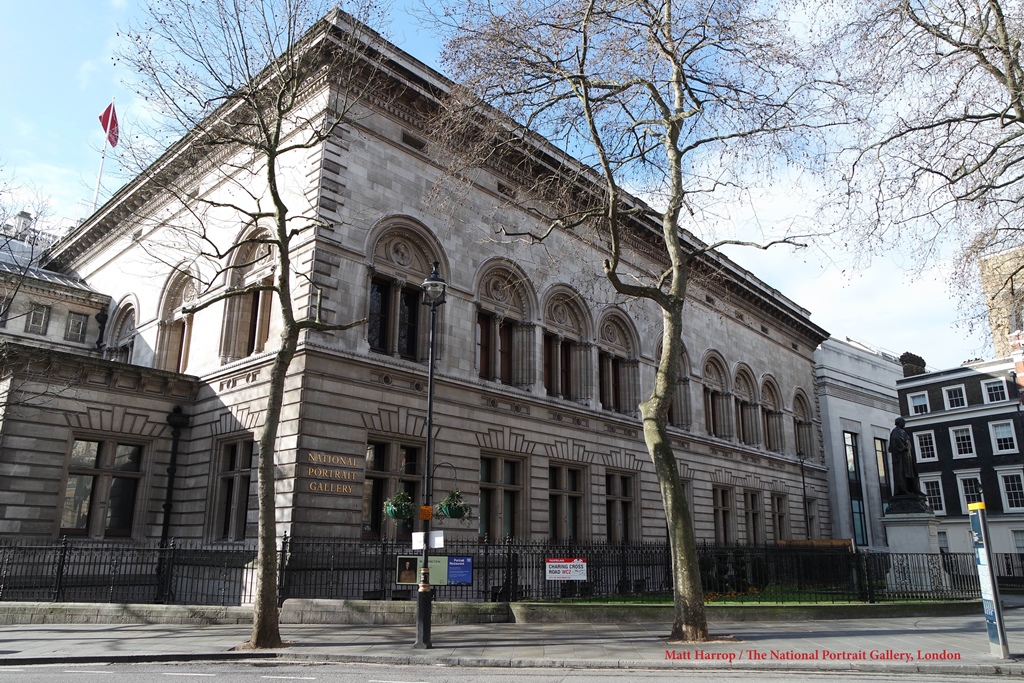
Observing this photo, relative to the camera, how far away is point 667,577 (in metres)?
24.6

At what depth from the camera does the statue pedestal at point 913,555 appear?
21.3m

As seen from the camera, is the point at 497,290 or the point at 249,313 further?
the point at 497,290

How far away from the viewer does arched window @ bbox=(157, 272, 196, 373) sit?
82.7ft

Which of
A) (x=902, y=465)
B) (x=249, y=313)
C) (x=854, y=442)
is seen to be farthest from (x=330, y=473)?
(x=854, y=442)

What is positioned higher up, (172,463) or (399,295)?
(399,295)

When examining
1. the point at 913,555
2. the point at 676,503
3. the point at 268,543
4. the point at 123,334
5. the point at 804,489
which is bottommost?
the point at 913,555

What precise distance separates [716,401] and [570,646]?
85.7ft

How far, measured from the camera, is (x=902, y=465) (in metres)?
27.0

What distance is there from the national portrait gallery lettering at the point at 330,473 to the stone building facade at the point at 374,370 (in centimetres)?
4

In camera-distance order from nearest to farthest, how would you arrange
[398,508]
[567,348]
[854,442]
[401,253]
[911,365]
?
1. [398,508]
2. [401,253]
3. [567,348]
4. [854,442]
5. [911,365]

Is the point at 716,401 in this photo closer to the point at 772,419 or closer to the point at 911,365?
the point at 772,419

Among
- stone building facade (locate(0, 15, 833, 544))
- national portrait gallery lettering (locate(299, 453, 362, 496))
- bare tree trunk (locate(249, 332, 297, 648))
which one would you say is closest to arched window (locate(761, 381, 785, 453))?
stone building facade (locate(0, 15, 833, 544))

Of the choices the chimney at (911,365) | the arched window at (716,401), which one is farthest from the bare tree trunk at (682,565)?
the chimney at (911,365)

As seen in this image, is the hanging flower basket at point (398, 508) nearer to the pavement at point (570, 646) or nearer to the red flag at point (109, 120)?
the pavement at point (570, 646)
